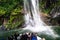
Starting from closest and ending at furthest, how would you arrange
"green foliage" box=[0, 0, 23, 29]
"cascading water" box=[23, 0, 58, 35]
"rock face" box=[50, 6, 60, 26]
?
"green foliage" box=[0, 0, 23, 29], "rock face" box=[50, 6, 60, 26], "cascading water" box=[23, 0, 58, 35]

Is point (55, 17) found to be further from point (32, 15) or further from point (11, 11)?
point (11, 11)

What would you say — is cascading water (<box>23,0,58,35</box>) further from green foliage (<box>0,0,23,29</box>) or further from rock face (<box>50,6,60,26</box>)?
rock face (<box>50,6,60,26</box>)

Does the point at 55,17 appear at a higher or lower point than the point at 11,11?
lower

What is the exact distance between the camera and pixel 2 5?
33469 millimetres

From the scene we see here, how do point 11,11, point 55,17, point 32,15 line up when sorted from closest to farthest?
point 55,17, point 11,11, point 32,15

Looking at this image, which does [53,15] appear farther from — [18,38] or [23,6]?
[18,38]

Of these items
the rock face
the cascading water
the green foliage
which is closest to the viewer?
the green foliage

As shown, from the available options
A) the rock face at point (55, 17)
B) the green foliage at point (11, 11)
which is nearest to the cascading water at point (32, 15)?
the green foliage at point (11, 11)

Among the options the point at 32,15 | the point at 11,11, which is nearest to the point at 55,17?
the point at 32,15

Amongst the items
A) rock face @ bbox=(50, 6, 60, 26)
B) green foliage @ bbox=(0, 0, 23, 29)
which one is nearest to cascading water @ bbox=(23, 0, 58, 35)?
green foliage @ bbox=(0, 0, 23, 29)

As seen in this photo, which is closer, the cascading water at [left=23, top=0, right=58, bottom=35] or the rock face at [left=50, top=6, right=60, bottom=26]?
the rock face at [left=50, top=6, right=60, bottom=26]

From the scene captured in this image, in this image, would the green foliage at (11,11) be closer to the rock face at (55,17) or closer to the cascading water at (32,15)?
the cascading water at (32,15)

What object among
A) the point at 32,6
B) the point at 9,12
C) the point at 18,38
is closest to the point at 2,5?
the point at 9,12

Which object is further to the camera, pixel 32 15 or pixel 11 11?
pixel 32 15
